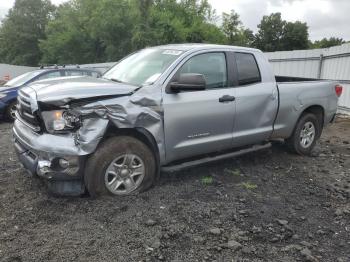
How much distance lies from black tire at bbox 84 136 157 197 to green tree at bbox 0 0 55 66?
6172cm

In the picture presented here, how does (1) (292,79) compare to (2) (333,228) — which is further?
(1) (292,79)

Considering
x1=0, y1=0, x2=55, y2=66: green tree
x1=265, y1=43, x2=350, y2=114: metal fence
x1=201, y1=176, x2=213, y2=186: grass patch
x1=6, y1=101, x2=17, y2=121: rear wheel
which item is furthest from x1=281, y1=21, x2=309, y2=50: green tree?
x1=201, y1=176, x2=213, y2=186: grass patch

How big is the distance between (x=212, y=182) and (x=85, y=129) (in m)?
1.93

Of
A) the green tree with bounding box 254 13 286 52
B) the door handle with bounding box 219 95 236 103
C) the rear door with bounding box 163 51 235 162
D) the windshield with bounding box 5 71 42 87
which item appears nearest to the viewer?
the rear door with bounding box 163 51 235 162

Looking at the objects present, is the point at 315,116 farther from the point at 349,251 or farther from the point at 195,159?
the point at 349,251

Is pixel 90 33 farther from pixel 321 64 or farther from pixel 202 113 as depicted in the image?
pixel 202 113

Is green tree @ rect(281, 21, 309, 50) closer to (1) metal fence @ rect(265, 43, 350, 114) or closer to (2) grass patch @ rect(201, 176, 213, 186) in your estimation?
(1) metal fence @ rect(265, 43, 350, 114)

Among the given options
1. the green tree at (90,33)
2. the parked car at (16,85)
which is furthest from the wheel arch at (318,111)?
the green tree at (90,33)

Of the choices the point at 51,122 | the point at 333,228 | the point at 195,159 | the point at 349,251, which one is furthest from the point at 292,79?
the point at 51,122

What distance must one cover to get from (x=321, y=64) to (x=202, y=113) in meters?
10.0

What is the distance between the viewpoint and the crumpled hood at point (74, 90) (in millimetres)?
4176

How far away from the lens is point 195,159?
5.49m

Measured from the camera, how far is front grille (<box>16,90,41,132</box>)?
14.3 feet

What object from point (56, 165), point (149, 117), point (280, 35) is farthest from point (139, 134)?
point (280, 35)
